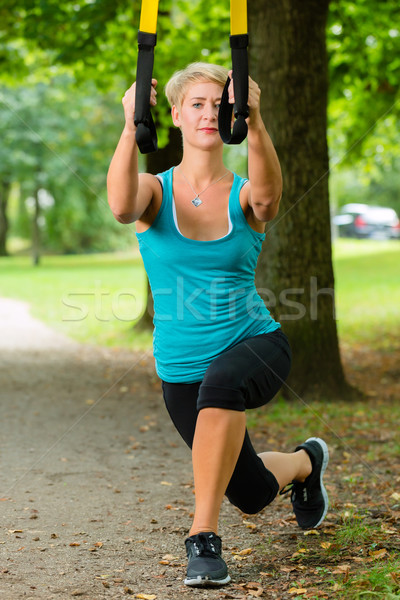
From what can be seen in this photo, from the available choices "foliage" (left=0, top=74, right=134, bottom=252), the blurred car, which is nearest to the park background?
"foliage" (left=0, top=74, right=134, bottom=252)

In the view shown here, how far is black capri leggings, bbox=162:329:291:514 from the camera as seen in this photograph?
9.94 ft

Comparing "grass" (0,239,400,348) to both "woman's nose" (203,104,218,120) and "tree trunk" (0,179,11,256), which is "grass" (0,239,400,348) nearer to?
"tree trunk" (0,179,11,256)

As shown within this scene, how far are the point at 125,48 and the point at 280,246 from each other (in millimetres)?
5495

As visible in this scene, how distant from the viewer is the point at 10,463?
539cm

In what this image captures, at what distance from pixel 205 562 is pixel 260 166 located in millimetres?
1561

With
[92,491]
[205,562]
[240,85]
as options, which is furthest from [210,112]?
[92,491]

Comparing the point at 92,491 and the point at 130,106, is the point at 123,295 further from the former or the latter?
the point at 130,106

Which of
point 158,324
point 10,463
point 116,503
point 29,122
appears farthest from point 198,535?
point 29,122

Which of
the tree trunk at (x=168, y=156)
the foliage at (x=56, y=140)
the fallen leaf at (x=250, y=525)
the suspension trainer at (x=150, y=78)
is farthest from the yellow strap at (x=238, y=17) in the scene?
the foliage at (x=56, y=140)

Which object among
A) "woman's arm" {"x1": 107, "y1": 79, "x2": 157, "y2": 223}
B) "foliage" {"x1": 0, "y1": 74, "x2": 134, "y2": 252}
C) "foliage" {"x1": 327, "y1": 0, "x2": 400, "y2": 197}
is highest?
"foliage" {"x1": 0, "y1": 74, "x2": 134, "y2": 252}

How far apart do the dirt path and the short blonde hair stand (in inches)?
78.9

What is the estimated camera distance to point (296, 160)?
277 inches

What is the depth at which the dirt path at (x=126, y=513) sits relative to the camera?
10.5ft

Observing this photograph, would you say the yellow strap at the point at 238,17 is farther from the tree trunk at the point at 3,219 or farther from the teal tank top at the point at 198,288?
the tree trunk at the point at 3,219
